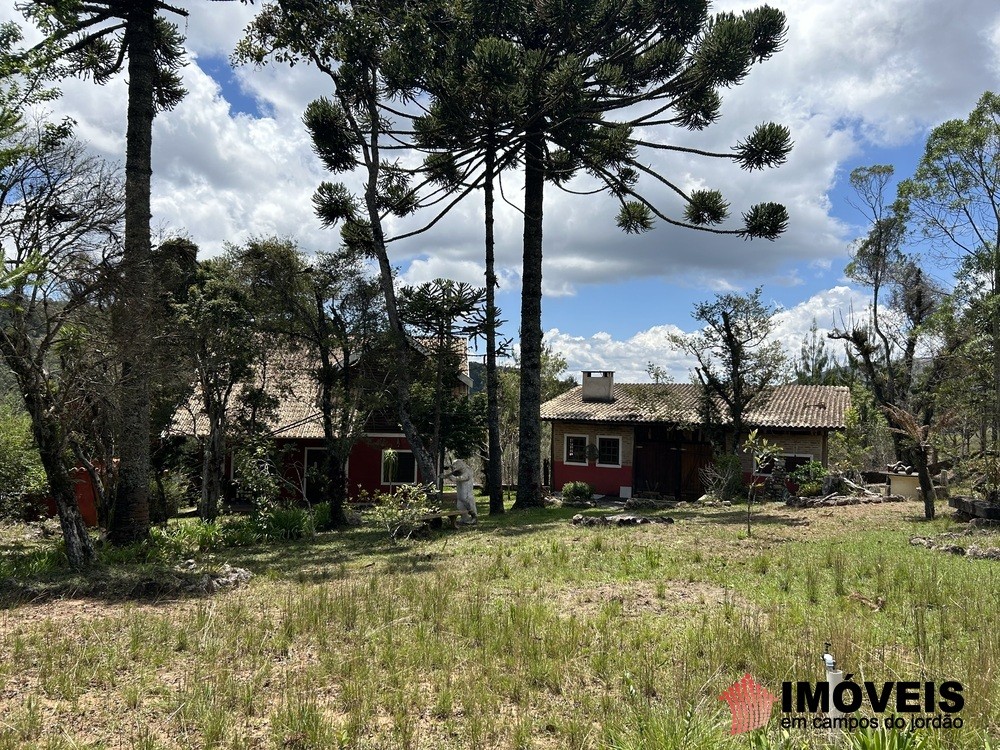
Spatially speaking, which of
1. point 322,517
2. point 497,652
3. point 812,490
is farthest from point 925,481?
point 322,517

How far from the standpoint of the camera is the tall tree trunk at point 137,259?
11.6 metres

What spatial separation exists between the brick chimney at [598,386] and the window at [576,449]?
2.64 meters

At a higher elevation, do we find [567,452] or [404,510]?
[567,452]

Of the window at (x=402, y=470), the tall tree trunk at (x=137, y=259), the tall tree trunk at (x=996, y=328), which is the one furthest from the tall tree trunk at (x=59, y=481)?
the tall tree trunk at (x=996, y=328)

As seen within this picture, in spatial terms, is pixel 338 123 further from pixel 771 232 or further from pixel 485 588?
pixel 485 588

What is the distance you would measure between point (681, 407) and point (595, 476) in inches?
193

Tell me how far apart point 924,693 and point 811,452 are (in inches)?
956

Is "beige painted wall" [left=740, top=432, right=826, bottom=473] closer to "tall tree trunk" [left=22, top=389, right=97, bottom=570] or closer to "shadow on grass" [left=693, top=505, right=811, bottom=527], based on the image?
"shadow on grass" [left=693, top=505, right=811, bottom=527]

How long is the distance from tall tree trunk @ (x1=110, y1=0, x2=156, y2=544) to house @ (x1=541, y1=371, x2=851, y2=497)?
18.9 metres

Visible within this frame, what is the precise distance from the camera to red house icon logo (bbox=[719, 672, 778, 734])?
3729 millimetres

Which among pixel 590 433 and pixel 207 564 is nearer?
pixel 207 564

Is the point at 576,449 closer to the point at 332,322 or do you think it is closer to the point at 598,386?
the point at 598,386

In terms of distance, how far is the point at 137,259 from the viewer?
39.8 feet

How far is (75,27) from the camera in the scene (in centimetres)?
1252
